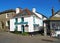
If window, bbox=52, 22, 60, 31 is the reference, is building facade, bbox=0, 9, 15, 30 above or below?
above

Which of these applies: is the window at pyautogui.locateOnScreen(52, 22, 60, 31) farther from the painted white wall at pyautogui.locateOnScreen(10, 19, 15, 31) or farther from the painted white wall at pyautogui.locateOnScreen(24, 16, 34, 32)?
the painted white wall at pyautogui.locateOnScreen(10, 19, 15, 31)

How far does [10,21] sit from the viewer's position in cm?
6338

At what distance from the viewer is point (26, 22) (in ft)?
192

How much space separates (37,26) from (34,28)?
5.25 ft

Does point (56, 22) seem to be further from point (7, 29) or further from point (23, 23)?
point (7, 29)

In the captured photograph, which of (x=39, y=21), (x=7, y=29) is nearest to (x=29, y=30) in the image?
(x=39, y=21)

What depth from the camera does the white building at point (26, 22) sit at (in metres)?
58.1

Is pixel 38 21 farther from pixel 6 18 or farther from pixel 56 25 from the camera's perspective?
pixel 6 18

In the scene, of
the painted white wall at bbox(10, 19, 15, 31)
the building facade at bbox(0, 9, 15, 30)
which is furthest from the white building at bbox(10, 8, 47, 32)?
the building facade at bbox(0, 9, 15, 30)

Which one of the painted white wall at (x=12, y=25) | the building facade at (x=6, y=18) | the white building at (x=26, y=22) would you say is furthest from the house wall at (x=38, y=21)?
the building facade at (x=6, y=18)

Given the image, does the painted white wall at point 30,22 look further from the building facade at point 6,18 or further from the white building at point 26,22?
the building facade at point 6,18

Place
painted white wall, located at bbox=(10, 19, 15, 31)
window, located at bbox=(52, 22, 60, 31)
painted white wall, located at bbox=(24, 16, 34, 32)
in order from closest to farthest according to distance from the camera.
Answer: window, located at bbox=(52, 22, 60, 31), painted white wall, located at bbox=(24, 16, 34, 32), painted white wall, located at bbox=(10, 19, 15, 31)

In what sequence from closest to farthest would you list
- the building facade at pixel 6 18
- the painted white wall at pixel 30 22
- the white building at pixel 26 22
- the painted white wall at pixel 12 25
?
the painted white wall at pixel 30 22, the white building at pixel 26 22, the painted white wall at pixel 12 25, the building facade at pixel 6 18

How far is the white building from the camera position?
191 ft
